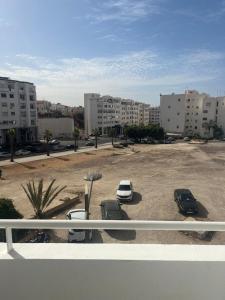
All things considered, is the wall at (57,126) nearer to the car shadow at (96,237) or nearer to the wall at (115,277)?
the car shadow at (96,237)

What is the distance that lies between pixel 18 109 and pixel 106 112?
41.0 meters

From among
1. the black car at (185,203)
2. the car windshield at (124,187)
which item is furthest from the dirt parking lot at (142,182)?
the car windshield at (124,187)

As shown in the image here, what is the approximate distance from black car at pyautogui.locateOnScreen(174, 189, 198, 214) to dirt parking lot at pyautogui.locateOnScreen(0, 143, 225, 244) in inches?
17.8

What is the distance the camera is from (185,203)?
754 inches

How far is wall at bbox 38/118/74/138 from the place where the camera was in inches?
3452

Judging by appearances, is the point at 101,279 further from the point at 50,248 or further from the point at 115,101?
the point at 115,101

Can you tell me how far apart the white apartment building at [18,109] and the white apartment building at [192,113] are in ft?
170

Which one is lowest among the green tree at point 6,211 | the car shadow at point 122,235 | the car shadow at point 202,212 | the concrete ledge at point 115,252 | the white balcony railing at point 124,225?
the car shadow at point 202,212

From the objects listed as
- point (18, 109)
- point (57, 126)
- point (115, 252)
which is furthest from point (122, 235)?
point (57, 126)

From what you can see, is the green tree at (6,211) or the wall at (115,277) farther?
the green tree at (6,211)

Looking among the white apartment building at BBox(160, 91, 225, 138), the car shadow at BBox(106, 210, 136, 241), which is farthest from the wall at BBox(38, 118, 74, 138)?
the car shadow at BBox(106, 210, 136, 241)

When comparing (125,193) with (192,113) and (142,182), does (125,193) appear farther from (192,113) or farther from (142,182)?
(192,113)

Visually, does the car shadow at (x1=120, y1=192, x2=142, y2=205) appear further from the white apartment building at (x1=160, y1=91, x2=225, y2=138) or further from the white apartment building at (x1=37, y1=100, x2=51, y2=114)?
the white apartment building at (x1=37, y1=100, x2=51, y2=114)

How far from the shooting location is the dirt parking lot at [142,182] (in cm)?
1447
